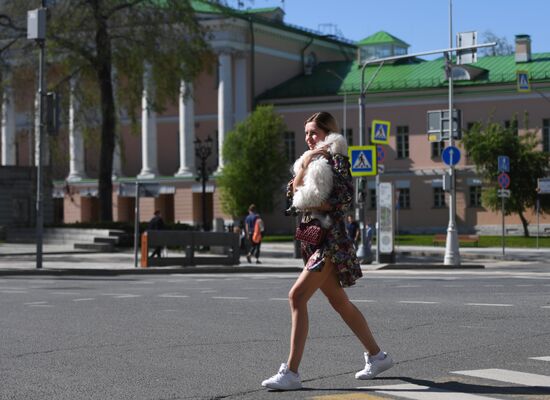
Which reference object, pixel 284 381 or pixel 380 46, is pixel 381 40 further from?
pixel 284 381

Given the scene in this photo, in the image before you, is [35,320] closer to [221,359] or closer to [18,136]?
[221,359]

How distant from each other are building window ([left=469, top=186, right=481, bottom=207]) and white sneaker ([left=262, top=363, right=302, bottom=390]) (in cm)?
7326

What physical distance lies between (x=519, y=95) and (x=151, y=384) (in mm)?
73915

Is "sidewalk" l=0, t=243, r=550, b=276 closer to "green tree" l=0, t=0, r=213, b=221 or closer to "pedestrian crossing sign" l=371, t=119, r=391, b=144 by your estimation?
"pedestrian crossing sign" l=371, t=119, r=391, b=144

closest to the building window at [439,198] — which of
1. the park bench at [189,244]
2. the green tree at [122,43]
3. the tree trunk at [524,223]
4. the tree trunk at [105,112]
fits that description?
the tree trunk at [524,223]

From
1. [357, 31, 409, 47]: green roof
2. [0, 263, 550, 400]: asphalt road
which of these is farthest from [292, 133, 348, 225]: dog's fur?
[357, 31, 409, 47]: green roof

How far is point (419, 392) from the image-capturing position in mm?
9094

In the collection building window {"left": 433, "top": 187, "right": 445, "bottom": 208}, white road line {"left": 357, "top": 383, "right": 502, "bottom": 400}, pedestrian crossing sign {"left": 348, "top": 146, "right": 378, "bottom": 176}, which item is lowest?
white road line {"left": 357, "top": 383, "right": 502, "bottom": 400}

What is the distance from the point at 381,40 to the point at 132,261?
54583 millimetres

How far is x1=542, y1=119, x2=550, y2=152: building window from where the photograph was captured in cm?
8081

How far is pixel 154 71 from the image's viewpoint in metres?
53.2

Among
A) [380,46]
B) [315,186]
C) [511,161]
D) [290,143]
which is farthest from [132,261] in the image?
[380,46]

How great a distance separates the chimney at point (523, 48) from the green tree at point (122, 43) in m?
36.2

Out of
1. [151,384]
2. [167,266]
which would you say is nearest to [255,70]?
[167,266]
